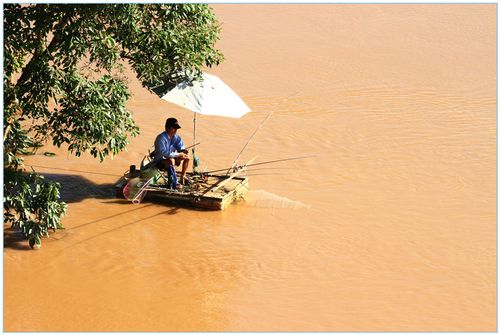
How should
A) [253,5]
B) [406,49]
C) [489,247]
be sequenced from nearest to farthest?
[489,247] < [406,49] < [253,5]

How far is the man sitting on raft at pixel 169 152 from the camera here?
401 inches

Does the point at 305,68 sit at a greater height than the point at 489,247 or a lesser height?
greater

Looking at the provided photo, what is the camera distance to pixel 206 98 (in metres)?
9.96

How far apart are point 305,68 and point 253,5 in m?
5.58

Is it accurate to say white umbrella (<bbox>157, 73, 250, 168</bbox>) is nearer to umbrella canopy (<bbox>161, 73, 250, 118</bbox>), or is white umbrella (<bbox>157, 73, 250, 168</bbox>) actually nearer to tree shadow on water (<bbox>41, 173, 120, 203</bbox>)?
umbrella canopy (<bbox>161, 73, 250, 118</bbox>)

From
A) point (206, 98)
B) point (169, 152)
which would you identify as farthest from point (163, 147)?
point (206, 98)

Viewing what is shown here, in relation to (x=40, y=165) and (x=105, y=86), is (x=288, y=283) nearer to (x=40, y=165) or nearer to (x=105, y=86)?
(x=105, y=86)

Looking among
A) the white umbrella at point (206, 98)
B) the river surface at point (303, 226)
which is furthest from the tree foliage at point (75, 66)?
the river surface at point (303, 226)

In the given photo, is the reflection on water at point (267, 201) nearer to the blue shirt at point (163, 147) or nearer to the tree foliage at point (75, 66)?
the blue shirt at point (163, 147)

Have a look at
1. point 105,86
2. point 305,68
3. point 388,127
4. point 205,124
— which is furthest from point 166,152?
point 305,68

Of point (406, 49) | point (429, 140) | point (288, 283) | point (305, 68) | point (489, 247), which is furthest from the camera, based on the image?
point (406, 49)

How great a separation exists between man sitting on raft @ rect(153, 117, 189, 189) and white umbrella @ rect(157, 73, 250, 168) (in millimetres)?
415

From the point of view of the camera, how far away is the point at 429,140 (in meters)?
13.2

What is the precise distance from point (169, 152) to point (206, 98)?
0.87 metres
